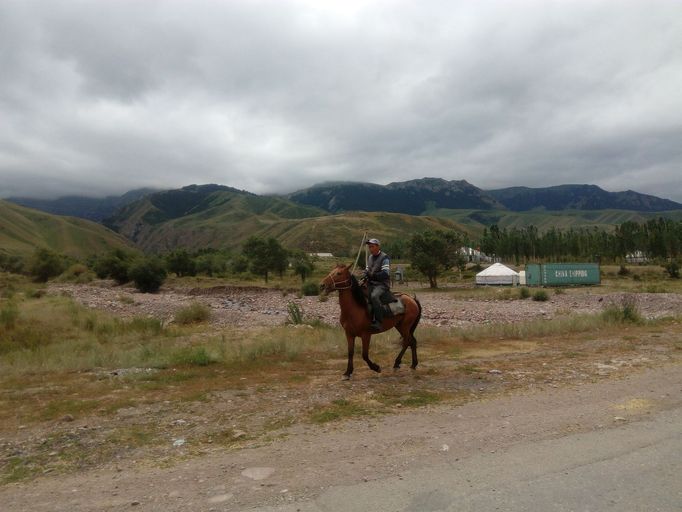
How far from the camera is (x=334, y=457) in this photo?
561cm

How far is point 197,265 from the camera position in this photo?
280 feet

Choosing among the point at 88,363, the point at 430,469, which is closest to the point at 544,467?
the point at 430,469

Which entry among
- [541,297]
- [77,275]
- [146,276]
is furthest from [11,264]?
[541,297]

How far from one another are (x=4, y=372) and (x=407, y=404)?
31.7 feet

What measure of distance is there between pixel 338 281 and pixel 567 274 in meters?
52.4

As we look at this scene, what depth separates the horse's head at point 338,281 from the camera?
389 inches

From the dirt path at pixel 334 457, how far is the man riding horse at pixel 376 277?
2757 millimetres

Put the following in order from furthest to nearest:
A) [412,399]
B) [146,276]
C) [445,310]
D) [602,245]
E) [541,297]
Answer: [602,245] < [146,276] < [541,297] < [445,310] < [412,399]

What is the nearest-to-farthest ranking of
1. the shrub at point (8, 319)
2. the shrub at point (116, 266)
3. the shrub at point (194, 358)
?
the shrub at point (194, 358) → the shrub at point (8, 319) → the shrub at point (116, 266)

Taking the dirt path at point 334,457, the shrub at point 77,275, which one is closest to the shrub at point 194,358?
the dirt path at point 334,457

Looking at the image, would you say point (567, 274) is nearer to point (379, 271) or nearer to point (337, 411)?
point (379, 271)

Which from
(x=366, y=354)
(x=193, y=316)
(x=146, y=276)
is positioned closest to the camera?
(x=366, y=354)

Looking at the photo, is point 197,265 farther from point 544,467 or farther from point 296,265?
point 544,467

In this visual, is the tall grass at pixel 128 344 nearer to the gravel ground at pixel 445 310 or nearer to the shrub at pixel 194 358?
the shrub at pixel 194 358
